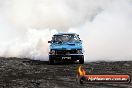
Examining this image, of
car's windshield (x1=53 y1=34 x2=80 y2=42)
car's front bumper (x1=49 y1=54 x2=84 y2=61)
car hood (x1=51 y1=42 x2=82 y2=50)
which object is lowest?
car's front bumper (x1=49 y1=54 x2=84 y2=61)

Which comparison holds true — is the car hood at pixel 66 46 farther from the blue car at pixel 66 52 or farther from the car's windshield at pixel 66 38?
the car's windshield at pixel 66 38

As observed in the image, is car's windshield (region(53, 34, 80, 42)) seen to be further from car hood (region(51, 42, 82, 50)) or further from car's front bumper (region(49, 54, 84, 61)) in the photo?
car's front bumper (region(49, 54, 84, 61))


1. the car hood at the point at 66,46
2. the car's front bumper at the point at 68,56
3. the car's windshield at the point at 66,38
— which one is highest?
the car's windshield at the point at 66,38

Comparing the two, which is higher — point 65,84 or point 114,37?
point 114,37

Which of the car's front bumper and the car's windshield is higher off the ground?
the car's windshield

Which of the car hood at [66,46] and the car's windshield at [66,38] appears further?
the car's windshield at [66,38]

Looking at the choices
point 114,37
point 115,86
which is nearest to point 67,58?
point 115,86

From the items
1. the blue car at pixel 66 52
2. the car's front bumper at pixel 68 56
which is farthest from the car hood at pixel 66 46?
the car's front bumper at pixel 68 56

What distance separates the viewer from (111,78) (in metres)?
13.1

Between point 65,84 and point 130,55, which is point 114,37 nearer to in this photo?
point 130,55

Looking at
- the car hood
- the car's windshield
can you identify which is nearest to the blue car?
the car hood

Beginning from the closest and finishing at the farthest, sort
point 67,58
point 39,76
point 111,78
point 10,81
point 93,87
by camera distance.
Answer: point 111,78 → point 93,87 → point 10,81 → point 39,76 → point 67,58

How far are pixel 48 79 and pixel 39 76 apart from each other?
1225 mm

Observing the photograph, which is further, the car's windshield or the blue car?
the car's windshield
